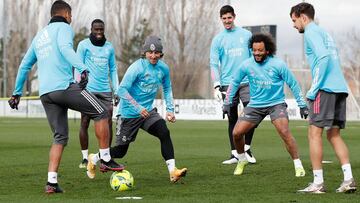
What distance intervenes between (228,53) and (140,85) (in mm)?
2865

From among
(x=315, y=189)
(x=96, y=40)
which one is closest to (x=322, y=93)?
(x=315, y=189)

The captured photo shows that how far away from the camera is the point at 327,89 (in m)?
8.95

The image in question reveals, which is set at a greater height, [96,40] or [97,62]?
[96,40]

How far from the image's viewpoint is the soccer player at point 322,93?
29.2ft

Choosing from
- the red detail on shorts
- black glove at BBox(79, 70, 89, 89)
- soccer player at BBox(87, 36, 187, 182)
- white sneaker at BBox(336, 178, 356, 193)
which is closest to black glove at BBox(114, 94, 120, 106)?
soccer player at BBox(87, 36, 187, 182)

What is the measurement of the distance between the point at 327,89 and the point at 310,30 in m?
0.65

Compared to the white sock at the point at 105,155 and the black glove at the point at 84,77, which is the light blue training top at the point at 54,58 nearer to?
the black glove at the point at 84,77

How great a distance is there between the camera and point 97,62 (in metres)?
13.0

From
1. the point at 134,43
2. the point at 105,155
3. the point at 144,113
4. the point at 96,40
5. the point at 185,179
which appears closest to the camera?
the point at 105,155

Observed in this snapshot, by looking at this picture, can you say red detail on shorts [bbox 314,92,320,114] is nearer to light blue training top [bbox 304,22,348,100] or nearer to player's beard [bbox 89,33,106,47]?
light blue training top [bbox 304,22,348,100]

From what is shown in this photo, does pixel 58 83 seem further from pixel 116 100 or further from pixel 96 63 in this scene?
pixel 96 63

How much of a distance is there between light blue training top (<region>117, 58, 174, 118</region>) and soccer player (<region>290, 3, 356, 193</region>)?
7.60ft

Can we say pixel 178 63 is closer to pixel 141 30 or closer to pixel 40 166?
pixel 141 30

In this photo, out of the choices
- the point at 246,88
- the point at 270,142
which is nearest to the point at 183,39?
the point at 270,142
